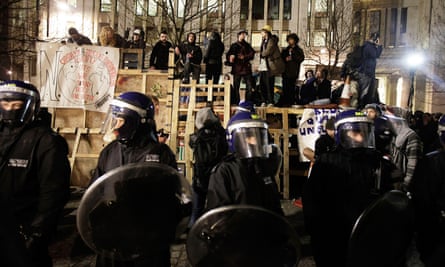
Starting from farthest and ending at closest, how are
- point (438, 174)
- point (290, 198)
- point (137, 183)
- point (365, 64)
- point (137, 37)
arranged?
1. point (137, 37)
2. point (365, 64)
3. point (290, 198)
4. point (438, 174)
5. point (137, 183)

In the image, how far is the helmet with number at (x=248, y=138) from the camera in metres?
3.53

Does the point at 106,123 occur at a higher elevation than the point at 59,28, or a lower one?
lower

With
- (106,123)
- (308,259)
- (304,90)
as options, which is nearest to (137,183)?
(106,123)

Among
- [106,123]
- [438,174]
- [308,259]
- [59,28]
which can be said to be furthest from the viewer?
[59,28]

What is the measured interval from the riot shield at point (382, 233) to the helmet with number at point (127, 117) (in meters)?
2.08

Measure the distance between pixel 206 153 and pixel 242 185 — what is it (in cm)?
299

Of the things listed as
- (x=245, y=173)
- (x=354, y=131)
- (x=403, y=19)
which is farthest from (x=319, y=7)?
Answer: (x=245, y=173)

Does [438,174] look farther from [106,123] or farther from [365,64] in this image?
[365,64]

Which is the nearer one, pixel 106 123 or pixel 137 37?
pixel 106 123

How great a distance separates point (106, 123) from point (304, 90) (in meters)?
8.18

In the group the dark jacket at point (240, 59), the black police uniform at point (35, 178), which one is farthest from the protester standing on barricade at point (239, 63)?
the black police uniform at point (35, 178)

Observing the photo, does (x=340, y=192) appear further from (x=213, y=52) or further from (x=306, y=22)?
(x=306, y=22)

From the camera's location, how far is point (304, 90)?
36.9ft

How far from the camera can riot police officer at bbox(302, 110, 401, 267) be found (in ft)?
11.4
